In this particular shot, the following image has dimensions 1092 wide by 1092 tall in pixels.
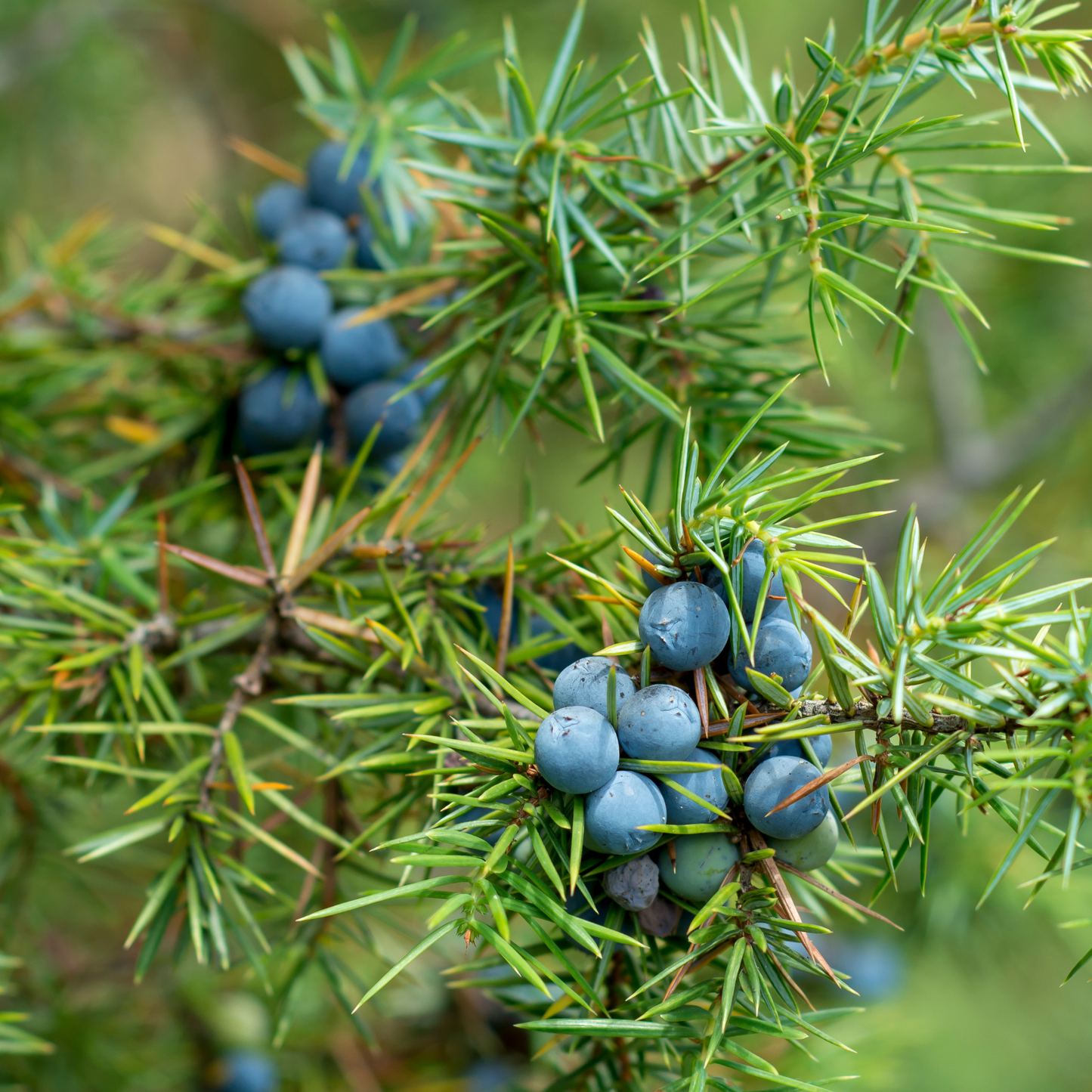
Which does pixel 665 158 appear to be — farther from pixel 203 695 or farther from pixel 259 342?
pixel 203 695

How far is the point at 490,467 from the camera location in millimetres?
1041

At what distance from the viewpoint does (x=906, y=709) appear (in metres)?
0.29

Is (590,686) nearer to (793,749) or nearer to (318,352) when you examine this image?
(793,749)

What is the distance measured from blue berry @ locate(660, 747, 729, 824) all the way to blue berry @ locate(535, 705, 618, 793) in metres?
0.03

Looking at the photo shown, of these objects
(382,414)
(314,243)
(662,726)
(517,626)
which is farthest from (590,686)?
(314,243)

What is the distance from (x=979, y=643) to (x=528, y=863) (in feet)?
0.57

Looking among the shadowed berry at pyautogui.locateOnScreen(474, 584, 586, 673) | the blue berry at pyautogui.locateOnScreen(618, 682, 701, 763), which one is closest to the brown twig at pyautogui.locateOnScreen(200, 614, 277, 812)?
the shadowed berry at pyautogui.locateOnScreen(474, 584, 586, 673)

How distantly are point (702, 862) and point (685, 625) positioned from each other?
0.09 meters

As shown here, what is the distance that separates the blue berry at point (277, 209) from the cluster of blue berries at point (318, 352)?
0.03 m

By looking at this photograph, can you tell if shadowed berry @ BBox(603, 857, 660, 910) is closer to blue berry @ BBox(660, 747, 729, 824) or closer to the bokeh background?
blue berry @ BBox(660, 747, 729, 824)

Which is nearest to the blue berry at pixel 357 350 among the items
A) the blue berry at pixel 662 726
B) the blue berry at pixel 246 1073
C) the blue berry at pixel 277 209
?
the blue berry at pixel 277 209

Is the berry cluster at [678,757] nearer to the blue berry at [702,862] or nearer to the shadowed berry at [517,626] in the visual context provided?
the blue berry at [702,862]

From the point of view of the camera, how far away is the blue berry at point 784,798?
30 cm

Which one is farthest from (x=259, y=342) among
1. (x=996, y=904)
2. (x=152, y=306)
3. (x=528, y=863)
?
(x=996, y=904)
